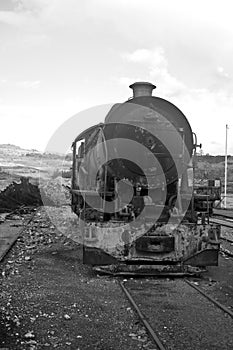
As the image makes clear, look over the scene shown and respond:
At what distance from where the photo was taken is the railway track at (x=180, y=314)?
565 centimetres

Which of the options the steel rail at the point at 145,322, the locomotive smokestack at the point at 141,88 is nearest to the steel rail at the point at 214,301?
the steel rail at the point at 145,322

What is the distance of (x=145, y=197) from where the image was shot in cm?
998

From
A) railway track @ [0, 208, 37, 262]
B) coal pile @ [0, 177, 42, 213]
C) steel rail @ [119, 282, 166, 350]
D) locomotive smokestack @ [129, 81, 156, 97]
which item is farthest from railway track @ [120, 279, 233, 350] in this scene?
coal pile @ [0, 177, 42, 213]

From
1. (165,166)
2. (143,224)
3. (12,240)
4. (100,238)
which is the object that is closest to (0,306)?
(100,238)

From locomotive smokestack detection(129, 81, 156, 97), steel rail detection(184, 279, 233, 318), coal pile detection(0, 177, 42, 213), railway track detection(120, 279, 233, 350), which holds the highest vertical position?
locomotive smokestack detection(129, 81, 156, 97)

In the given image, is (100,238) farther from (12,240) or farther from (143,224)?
(12,240)

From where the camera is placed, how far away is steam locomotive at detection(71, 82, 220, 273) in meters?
9.40

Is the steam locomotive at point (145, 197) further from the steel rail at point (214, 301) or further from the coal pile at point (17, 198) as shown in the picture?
the coal pile at point (17, 198)

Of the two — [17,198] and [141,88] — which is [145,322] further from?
[17,198]

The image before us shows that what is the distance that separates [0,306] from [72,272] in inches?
114

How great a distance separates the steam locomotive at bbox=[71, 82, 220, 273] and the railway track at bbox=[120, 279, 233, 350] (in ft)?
2.32

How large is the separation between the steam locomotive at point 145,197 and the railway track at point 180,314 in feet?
2.32

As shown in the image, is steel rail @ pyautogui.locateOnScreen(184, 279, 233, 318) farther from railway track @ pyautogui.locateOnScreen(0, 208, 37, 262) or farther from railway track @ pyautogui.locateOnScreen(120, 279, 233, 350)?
railway track @ pyautogui.locateOnScreen(0, 208, 37, 262)

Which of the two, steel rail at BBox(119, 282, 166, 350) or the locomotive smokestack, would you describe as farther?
the locomotive smokestack
